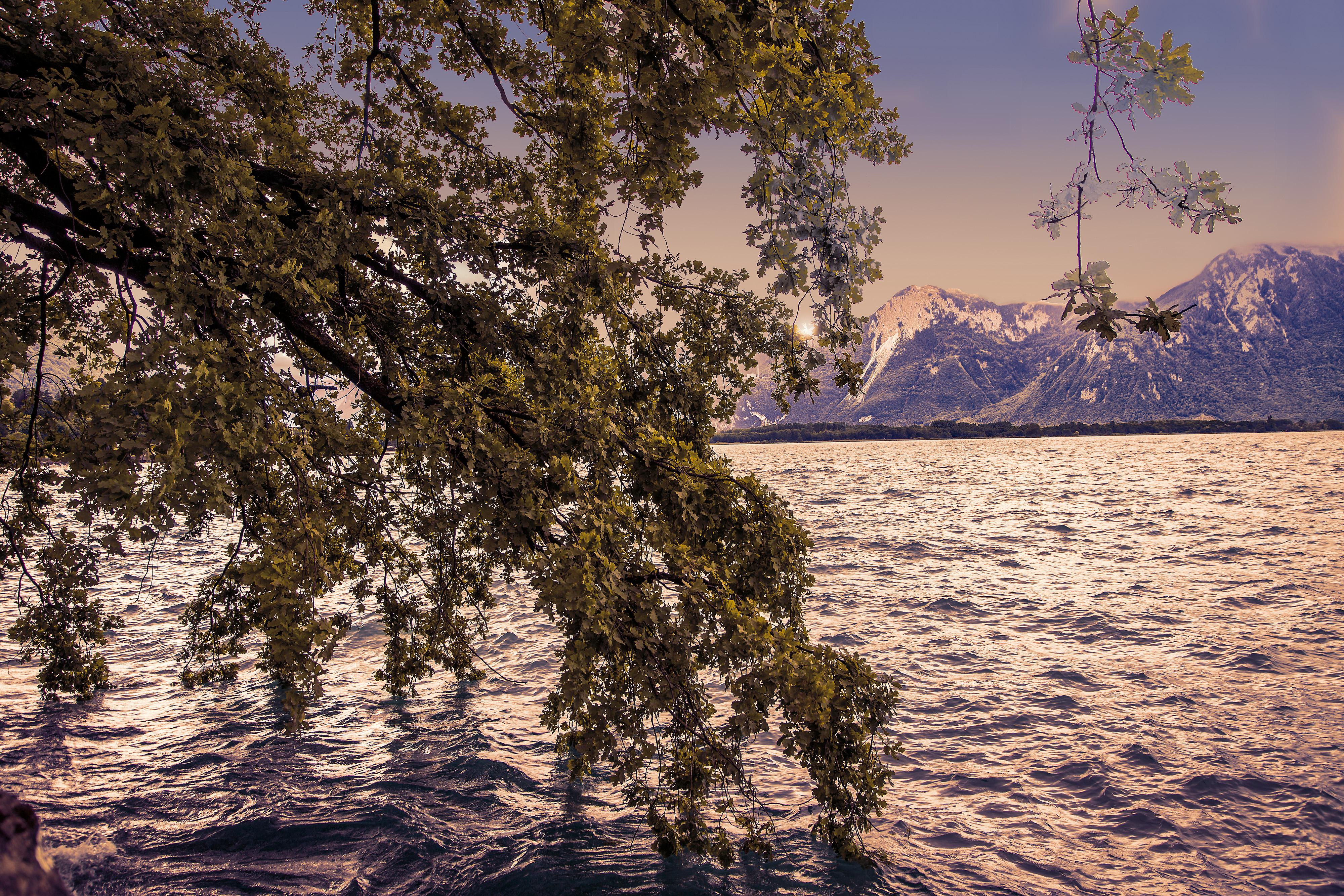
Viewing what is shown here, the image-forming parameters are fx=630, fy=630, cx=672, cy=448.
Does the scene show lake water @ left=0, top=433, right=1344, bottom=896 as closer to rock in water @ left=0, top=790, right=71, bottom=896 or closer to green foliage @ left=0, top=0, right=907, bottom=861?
green foliage @ left=0, top=0, right=907, bottom=861

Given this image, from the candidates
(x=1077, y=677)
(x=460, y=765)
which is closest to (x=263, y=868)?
(x=460, y=765)

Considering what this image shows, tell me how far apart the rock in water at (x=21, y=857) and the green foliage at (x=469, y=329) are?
289cm

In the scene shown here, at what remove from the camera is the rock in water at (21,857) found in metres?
1.31

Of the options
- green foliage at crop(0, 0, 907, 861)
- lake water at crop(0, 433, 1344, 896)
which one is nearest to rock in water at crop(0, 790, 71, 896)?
green foliage at crop(0, 0, 907, 861)

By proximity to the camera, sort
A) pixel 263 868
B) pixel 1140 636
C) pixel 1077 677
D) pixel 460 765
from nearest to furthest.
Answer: pixel 263 868 < pixel 460 765 < pixel 1077 677 < pixel 1140 636

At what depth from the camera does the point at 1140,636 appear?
1941 centimetres

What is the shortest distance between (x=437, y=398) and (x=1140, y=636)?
22420 millimetres

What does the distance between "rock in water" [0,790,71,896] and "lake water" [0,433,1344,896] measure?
26.7 feet

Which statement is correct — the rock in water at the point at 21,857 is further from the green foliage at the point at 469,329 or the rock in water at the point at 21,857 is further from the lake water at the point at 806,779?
the lake water at the point at 806,779

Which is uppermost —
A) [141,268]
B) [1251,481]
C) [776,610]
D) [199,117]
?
[199,117]

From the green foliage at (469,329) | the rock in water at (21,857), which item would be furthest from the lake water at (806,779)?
the rock in water at (21,857)

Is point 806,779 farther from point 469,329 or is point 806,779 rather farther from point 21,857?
point 21,857

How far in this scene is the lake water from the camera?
8539mm

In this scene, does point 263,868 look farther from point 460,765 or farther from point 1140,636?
point 1140,636
